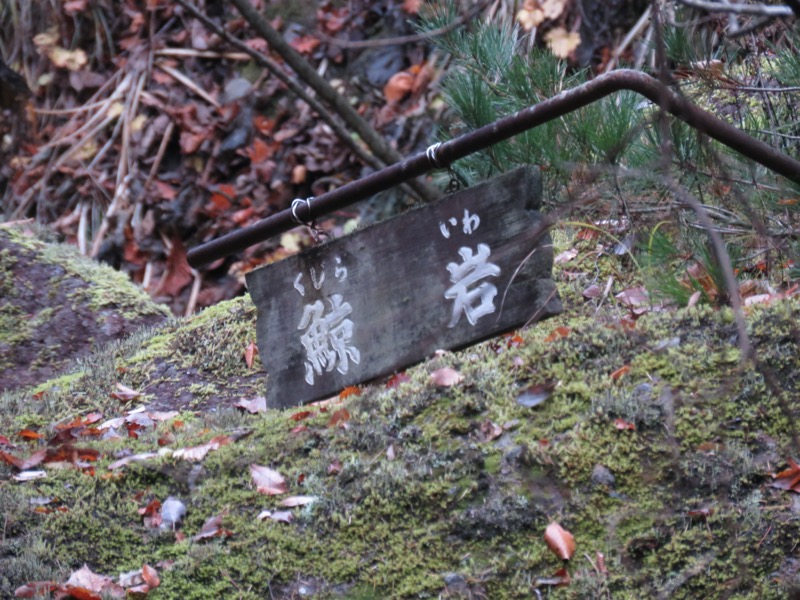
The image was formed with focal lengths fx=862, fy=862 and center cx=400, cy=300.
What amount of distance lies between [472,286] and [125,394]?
2287 mm

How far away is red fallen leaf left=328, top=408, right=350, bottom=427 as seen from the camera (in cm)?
291

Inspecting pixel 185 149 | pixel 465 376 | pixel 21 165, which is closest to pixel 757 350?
pixel 465 376

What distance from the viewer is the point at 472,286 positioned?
257 cm

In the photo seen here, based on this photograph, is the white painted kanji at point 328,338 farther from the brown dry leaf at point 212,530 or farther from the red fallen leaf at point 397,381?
the brown dry leaf at point 212,530

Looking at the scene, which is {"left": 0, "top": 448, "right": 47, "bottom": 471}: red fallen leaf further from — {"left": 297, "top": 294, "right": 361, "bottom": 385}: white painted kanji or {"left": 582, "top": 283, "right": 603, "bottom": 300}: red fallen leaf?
{"left": 582, "top": 283, "right": 603, "bottom": 300}: red fallen leaf

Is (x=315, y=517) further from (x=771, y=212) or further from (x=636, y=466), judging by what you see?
(x=771, y=212)

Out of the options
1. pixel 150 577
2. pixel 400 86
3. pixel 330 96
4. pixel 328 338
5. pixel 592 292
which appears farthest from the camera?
pixel 400 86

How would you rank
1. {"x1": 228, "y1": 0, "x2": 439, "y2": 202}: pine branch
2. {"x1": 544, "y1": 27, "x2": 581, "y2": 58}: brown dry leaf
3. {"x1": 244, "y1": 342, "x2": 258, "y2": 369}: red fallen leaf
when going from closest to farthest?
{"x1": 228, "y1": 0, "x2": 439, "y2": 202}: pine branch
{"x1": 244, "y1": 342, "x2": 258, "y2": 369}: red fallen leaf
{"x1": 544, "y1": 27, "x2": 581, "y2": 58}: brown dry leaf

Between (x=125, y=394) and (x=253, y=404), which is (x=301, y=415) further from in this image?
(x=125, y=394)

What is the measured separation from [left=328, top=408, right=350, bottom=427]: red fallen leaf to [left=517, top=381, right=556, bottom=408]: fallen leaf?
1.92ft

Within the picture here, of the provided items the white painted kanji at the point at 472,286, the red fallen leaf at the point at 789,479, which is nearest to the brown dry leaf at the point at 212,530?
the white painted kanji at the point at 472,286

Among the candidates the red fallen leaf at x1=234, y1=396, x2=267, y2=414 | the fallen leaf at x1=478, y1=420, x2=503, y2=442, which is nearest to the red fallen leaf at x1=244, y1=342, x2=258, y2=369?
the red fallen leaf at x1=234, y1=396, x2=267, y2=414

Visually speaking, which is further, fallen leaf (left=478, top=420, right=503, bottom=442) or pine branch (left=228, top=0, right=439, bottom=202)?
fallen leaf (left=478, top=420, right=503, bottom=442)

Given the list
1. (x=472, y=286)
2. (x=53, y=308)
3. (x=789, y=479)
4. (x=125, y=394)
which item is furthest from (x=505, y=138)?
(x=53, y=308)
